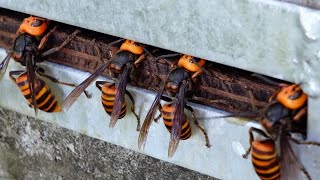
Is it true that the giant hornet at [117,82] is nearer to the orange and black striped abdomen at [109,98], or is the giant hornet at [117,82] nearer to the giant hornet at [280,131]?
the orange and black striped abdomen at [109,98]

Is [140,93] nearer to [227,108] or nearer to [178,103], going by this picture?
[178,103]

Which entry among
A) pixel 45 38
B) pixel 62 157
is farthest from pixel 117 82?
pixel 62 157

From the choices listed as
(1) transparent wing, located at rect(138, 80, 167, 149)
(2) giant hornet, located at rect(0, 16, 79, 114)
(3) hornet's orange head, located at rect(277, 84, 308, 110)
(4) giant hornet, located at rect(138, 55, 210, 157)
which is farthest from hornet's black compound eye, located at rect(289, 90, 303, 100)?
(2) giant hornet, located at rect(0, 16, 79, 114)

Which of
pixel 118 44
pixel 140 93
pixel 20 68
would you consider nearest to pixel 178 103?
pixel 140 93

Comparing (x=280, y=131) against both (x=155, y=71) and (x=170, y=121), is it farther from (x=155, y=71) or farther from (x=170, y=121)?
(x=155, y=71)

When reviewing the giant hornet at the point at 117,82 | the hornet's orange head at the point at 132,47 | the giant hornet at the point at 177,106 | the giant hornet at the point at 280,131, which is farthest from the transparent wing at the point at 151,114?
the giant hornet at the point at 280,131
